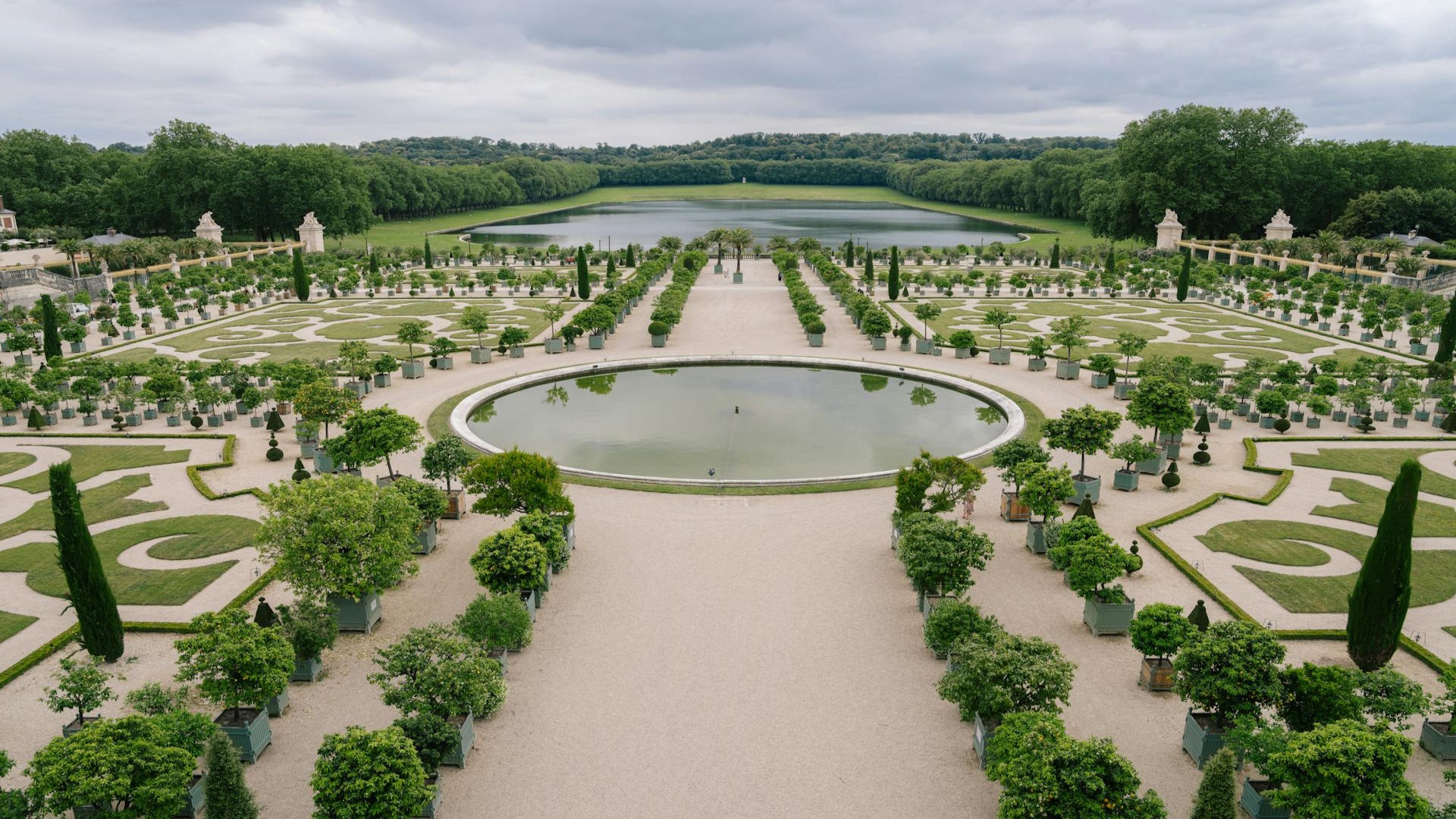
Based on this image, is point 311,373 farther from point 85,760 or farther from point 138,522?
point 85,760

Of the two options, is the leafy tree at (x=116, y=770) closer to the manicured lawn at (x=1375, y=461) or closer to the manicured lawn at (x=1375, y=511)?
the manicured lawn at (x=1375, y=511)

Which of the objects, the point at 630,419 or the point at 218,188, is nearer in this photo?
the point at 630,419

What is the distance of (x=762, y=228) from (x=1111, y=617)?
5560 inches

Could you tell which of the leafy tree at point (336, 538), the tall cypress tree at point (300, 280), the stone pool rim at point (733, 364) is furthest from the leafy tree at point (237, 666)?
the tall cypress tree at point (300, 280)

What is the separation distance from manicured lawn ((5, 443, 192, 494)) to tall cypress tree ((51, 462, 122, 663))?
15.5 m

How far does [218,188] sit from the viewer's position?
106m

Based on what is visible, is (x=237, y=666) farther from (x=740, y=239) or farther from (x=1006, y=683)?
(x=740, y=239)

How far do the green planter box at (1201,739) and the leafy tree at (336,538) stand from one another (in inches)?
661

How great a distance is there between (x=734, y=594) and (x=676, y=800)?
307 inches

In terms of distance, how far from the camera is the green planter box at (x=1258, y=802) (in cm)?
1494

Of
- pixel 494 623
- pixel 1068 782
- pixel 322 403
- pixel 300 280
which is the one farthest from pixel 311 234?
pixel 1068 782

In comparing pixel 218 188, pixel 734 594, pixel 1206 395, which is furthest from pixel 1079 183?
pixel 734 594

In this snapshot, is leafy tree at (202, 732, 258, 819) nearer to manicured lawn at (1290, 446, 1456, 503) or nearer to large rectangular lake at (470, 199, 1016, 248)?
manicured lawn at (1290, 446, 1456, 503)

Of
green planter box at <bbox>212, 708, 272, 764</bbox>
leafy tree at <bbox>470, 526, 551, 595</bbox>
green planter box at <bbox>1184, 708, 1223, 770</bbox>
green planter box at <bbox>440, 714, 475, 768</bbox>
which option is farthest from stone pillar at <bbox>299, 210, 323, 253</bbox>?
green planter box at <bbox>1184, 708, 1223, 770</bbox>
